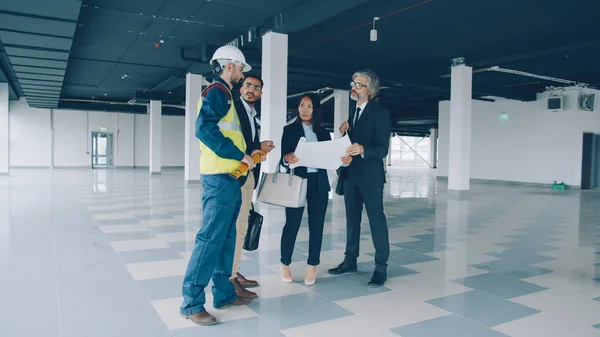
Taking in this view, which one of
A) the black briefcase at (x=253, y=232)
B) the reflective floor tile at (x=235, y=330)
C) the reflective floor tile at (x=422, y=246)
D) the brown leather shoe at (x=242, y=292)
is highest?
the black briefcase at (x=253, y=232)

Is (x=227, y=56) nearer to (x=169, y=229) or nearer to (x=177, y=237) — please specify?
(x=177, y=237)

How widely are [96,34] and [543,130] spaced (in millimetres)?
16120

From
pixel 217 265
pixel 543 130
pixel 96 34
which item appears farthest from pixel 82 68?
pixel 543 130

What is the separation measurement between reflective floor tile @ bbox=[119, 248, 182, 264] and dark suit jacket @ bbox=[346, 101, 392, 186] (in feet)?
6.74

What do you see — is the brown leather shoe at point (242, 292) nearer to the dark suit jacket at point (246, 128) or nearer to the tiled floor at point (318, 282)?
the tiled floor at point (318, 282)

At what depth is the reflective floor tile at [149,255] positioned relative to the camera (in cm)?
435

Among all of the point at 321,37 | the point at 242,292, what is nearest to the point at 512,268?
the point at 242,292

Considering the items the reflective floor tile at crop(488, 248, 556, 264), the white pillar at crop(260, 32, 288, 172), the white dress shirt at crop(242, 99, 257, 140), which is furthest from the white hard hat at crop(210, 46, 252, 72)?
the white pillar at crop(260, 32, 288, 172)

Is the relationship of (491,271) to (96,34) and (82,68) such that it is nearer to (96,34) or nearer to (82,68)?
(96,34)

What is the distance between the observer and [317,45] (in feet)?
36.9

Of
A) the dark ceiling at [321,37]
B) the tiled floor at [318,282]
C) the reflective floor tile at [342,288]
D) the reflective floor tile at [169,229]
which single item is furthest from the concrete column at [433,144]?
the reflective floor tile at [342,288]

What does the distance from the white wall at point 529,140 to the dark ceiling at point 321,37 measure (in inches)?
64.1

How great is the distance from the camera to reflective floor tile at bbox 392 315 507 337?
8.63 feet

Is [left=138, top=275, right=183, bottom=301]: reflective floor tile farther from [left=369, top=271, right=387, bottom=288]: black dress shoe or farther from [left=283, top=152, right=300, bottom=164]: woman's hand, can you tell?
[left=369, top=271, right=387, bottom=288]: black dress shoe
